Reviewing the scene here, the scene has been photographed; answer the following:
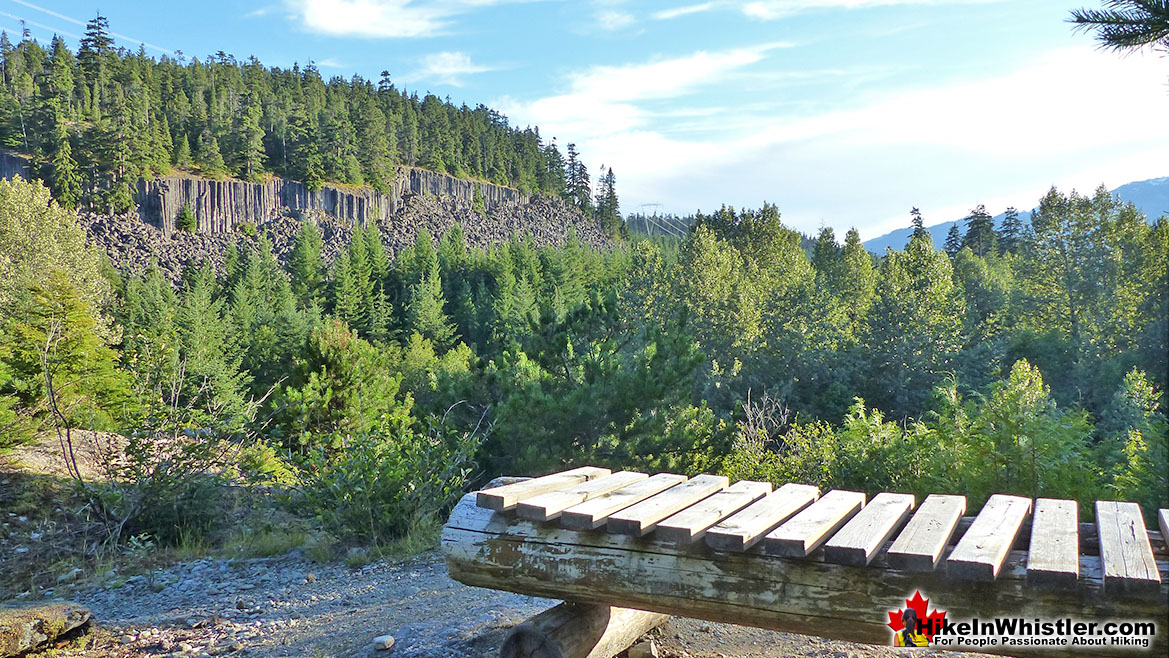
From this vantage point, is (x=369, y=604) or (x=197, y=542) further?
(x=197, y=542)

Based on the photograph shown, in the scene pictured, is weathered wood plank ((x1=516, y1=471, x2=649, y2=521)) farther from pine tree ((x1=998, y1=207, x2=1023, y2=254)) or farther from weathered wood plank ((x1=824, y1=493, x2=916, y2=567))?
pine tree ((x1=998, y1=207, x2=1023, y2=254))

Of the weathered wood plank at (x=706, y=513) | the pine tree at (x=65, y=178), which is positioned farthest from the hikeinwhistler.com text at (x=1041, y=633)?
the pine tree at (x=65, y=178)

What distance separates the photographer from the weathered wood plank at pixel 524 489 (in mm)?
2951

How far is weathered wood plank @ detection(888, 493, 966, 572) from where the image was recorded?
2.37 meters

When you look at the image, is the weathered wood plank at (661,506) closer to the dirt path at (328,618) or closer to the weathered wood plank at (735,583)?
the weathered wood plank at (735,583)

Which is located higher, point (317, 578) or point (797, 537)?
point (797, 537)

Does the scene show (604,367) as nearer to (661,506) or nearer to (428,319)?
(661,506)

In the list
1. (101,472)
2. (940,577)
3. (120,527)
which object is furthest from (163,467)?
(940,577)

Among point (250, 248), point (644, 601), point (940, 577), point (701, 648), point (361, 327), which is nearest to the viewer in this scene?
point (940, 577)

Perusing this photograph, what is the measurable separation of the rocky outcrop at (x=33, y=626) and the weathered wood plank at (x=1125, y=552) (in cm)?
467

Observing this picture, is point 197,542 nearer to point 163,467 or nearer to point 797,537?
point 163,467

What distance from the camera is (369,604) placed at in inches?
187

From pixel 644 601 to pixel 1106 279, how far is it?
35.6 meters

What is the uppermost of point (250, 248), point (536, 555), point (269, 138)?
point (269, 138)
